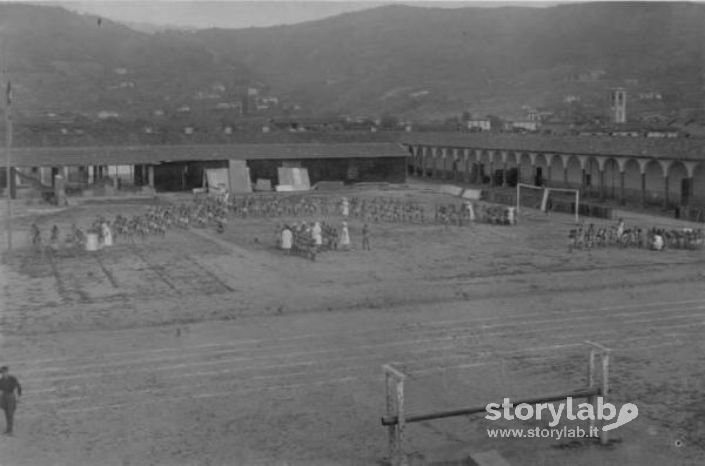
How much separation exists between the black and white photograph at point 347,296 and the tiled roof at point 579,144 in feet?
0.59

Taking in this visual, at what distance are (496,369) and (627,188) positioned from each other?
30.6m

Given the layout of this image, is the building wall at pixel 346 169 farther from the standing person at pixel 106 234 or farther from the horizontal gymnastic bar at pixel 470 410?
the horizontal gymnastic bar at pixel 470 410

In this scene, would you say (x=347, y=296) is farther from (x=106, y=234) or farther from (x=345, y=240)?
(x=106, y=234)

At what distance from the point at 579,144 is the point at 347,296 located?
27390mm

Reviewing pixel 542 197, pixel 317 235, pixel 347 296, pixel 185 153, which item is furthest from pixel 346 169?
pixel 347 296

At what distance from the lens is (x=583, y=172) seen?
4519cm

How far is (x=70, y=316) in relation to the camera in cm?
1912

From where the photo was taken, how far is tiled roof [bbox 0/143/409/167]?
153ft

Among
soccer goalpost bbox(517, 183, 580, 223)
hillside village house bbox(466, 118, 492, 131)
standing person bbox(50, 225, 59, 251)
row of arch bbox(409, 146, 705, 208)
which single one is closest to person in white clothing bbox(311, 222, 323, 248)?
standing person bbox(50, 225, 59, 251)

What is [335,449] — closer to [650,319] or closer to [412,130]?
[650,319]

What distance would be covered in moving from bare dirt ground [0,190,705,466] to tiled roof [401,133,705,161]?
1195 centimetres

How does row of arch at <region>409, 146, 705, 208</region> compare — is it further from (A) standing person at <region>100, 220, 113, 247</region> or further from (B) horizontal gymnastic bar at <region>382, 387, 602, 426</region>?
(B) horizontal gymnastic bar at <region>382, 387, 602, 426</region>

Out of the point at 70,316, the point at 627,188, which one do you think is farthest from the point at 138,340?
the point at 627,188

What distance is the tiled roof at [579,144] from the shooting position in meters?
39.1
